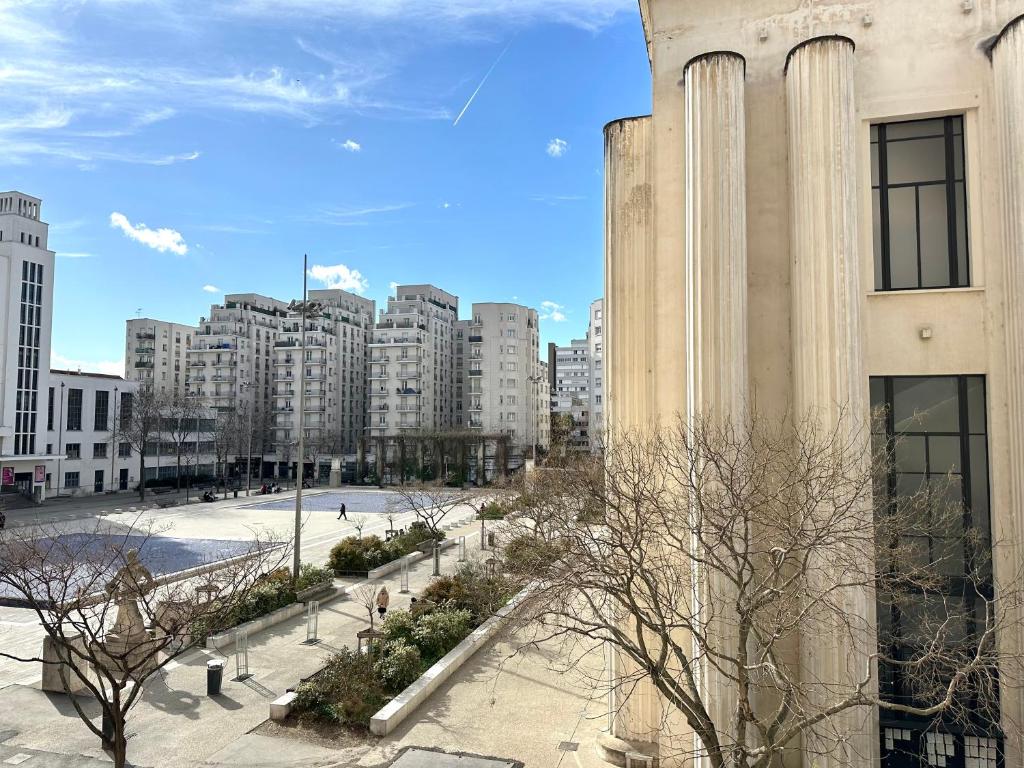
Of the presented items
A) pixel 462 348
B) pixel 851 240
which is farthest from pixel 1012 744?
pixel 462 348

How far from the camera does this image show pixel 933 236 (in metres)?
10.7

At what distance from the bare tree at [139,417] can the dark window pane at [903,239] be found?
58882 mm

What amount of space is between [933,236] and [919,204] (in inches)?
22.2

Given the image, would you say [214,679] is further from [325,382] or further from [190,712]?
[325,382]

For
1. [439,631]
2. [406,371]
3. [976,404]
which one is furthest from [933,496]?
[406,371]

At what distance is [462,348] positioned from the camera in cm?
10006

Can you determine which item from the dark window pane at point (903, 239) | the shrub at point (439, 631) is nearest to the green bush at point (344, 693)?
the shrub at point (439, 631)

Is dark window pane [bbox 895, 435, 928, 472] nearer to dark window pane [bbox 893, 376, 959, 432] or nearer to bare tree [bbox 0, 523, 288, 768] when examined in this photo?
dark window pane [bbox 893, 376, 959, 432]

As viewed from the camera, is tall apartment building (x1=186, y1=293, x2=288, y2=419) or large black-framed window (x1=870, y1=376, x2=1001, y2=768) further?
tall apartment building (x1=186, y1=293, x2=288, y2=419)

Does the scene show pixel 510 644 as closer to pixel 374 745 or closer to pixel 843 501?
pixel 374 745

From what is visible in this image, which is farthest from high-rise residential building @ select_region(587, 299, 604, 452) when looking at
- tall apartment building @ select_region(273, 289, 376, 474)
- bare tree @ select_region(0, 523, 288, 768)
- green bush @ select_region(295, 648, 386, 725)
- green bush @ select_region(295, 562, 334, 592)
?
bare tree @ select_region(0, 523, 288, 768)

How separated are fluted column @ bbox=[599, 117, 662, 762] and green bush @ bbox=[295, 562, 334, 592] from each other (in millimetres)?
13350

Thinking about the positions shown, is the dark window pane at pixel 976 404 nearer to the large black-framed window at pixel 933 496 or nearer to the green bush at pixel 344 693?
the large black-framed window at pixel 933 496

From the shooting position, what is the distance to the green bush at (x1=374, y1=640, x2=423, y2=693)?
564 inches
